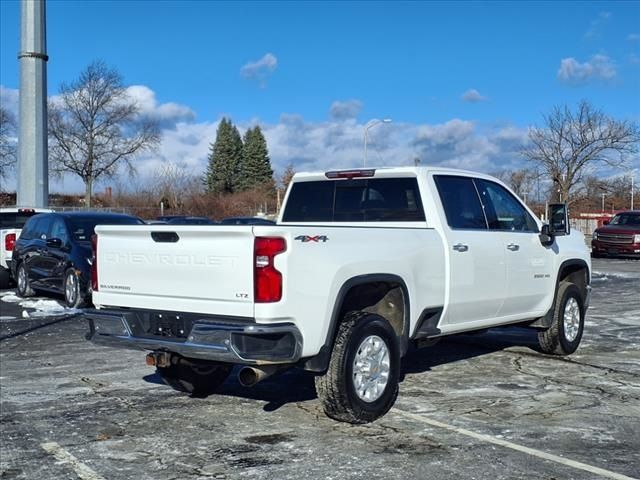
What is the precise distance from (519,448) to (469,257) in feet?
6.99

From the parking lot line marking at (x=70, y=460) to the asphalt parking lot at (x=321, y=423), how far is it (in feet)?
0.04

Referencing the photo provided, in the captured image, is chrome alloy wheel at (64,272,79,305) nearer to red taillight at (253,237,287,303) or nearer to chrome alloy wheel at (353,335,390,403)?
chrome alloy wheel at (353,335,390,403)

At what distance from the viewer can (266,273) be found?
5223 mm

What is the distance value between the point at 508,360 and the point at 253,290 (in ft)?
14.6

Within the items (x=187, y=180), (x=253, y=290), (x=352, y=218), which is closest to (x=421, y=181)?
(x=352, y=218)

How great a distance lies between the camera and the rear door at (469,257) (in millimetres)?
6961

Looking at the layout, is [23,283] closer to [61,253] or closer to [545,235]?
[61,253]

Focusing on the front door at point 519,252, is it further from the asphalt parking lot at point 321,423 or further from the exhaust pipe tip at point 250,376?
the exhaust pipe tip at point 250,376

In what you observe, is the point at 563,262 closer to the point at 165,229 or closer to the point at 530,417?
the point at 530,417

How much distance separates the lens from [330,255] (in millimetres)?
5594

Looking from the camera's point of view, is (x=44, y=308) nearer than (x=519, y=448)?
No

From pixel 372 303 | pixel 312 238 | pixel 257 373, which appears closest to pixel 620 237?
pixel 372 303

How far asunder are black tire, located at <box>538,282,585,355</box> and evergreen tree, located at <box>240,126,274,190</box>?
78691 millimetres

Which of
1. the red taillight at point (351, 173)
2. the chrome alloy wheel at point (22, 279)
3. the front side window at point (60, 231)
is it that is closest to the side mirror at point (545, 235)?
the red taillight at point (351, 173)
